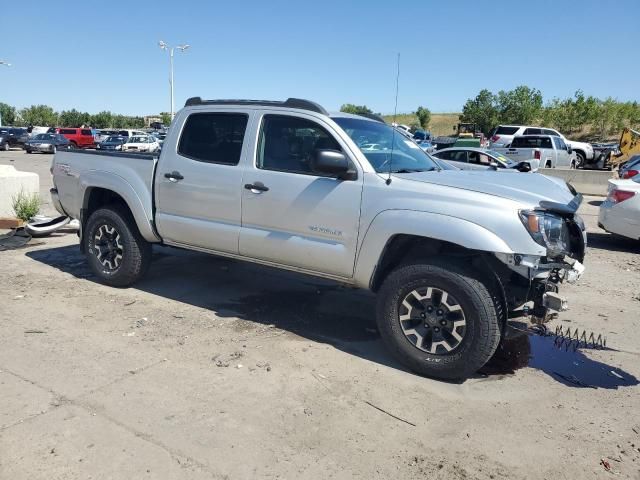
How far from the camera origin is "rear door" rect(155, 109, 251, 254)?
508 centimetres

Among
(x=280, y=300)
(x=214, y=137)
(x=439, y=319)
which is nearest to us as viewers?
(x=439, y=319)

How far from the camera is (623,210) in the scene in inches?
348

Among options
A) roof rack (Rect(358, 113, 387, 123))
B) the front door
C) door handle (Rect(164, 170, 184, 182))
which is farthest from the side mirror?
door handle (Rect(164, 170, 184, 182))

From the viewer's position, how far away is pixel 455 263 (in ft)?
13.3

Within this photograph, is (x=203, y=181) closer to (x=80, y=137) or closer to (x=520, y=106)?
(x=80, y=137)

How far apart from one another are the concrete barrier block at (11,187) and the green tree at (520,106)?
6940cm

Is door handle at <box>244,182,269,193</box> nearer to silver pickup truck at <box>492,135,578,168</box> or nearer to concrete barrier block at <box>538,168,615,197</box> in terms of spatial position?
concrete barrier block at <box>538,168,615,197</box>

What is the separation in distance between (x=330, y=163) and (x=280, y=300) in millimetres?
2103

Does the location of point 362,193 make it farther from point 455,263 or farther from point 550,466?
point 550,466

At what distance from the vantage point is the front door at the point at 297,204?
4.43 meters

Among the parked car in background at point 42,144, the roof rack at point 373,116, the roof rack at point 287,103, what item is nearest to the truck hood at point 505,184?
the roof rack at point 287,103

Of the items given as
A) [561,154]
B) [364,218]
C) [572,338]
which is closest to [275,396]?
[364,218]

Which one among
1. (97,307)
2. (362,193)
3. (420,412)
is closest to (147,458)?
(420,412)

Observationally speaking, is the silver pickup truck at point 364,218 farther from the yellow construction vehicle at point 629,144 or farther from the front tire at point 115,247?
the yellow construction vehicle at point 629,144
